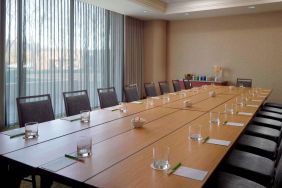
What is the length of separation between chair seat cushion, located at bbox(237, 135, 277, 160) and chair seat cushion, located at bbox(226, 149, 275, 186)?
0.28 m

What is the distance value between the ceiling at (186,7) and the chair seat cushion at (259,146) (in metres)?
4.27

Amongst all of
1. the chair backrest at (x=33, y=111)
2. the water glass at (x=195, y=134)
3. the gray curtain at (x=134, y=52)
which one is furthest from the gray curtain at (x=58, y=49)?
the water glass at (x=195, y=134)

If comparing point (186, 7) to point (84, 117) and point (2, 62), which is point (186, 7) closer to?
point (2, 62)

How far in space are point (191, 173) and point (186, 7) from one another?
19.9ft

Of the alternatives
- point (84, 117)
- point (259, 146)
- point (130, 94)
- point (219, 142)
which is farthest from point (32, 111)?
point (259, 146)

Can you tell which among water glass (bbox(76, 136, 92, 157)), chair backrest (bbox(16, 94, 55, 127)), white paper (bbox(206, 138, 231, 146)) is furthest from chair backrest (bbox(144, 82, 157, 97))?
water glass (bbox(76, 136, 92, 157))

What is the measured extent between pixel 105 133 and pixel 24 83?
11.0 feet

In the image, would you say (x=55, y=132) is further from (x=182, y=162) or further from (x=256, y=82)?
(x=256, y=82)

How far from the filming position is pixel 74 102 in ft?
9.84

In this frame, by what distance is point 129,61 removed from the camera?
7566mm

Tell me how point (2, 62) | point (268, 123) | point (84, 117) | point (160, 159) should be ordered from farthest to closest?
point (2, 62) → point (268, 123) → point (84, 117) → point (160, 159)

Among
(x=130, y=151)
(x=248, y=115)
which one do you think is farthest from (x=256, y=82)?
(x=130, y=151)

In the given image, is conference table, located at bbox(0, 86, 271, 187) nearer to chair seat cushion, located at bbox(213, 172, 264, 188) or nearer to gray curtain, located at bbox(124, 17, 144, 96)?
chair seat cushion, located at bbox(213, 172, 264, 188)

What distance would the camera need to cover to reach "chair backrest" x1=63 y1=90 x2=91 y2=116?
9.56 feet
